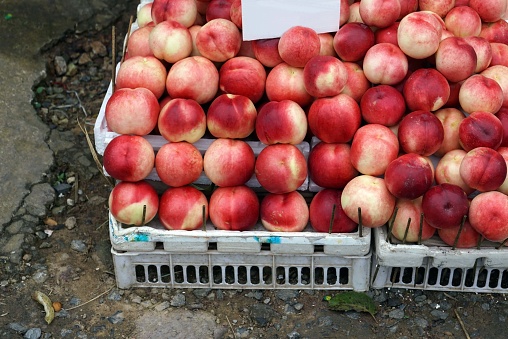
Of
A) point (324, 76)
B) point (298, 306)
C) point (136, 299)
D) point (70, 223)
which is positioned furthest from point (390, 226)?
point (70, 223)

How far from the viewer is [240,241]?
8.64 feet

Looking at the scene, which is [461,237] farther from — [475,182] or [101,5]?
[101,5]

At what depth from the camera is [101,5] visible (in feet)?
14.8

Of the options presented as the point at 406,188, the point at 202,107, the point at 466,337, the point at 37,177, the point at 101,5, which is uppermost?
the point at 101,5

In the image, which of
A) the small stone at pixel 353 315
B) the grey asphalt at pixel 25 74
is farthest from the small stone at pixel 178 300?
the grey asphalt at pixel 25 74

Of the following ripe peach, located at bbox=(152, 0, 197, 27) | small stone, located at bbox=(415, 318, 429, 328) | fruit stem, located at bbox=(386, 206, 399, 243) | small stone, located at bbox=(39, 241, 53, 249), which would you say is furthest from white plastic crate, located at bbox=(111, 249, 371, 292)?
ripe peach, located at bbox=(152, 0, 197, 27)

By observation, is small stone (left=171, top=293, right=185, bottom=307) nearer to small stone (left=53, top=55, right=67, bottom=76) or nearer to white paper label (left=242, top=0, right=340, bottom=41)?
white paper label (left=242, top=0, right=340, bottom=41)

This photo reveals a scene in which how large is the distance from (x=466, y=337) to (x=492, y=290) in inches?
9.4

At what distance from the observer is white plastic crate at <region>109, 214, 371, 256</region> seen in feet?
8.57

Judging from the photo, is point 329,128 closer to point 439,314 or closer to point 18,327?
point 439,314

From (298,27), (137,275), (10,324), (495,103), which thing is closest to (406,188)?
(495,103)

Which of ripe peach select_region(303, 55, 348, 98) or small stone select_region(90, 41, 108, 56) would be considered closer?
ripe peach select_region(303, 55, 348, 98)

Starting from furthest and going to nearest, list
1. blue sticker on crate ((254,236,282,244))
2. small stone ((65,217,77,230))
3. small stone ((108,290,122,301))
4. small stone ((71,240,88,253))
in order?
small stone ((65,217,77,230)) < small stone ((71,240,88,253)) < small stone ((108,290,122,301)) < blue sticker on crate ((254,236,282,244))

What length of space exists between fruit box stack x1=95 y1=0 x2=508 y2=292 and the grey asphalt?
739 millimetres
